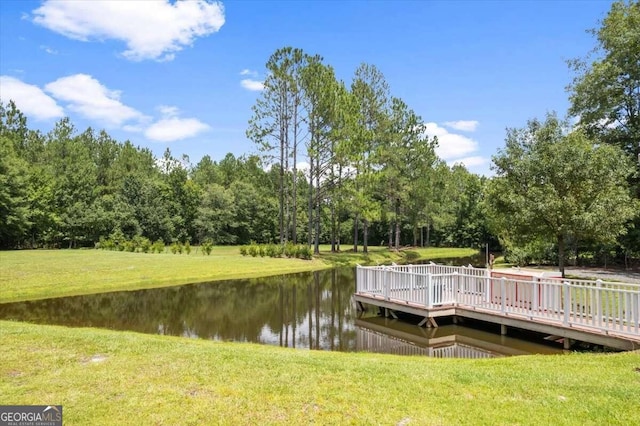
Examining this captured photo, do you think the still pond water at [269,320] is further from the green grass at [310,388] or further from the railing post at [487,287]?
the green grass at [310,388]

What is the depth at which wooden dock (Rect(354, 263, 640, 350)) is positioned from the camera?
29.9 ft

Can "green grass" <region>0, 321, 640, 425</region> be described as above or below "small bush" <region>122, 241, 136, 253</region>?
below

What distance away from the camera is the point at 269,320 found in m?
14.4

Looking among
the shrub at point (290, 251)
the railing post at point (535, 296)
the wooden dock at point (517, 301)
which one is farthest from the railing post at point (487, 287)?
the shrub at point (290, 251)

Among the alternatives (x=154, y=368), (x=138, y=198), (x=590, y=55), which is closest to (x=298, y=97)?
(x=590, y=55)

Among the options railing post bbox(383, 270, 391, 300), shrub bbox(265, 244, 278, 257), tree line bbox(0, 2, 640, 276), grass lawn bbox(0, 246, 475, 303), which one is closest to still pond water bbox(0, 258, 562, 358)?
railing post bbox(383, 270, 391, 300)

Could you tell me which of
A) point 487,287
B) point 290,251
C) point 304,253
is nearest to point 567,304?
point 487,287

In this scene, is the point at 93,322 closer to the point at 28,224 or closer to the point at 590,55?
the point at 590,55

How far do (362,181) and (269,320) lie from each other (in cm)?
2760

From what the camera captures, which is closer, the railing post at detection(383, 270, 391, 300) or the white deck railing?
the white deck railing

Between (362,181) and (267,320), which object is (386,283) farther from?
(362,181)

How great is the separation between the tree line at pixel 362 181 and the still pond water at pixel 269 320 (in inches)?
319

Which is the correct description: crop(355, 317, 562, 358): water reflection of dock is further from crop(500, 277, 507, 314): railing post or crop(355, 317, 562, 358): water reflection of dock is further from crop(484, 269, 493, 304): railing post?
crop(484, 269, 493, 304): railing post

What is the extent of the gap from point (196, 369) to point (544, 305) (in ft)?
27.8
